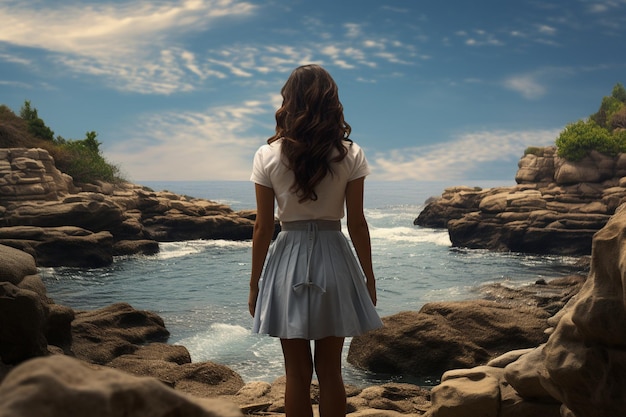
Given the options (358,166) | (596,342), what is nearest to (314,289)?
(358,166)

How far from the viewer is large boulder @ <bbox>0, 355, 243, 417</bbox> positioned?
1.91m

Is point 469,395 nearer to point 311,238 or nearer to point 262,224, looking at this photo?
point 311,238

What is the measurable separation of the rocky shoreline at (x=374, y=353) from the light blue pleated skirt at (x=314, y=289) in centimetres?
90

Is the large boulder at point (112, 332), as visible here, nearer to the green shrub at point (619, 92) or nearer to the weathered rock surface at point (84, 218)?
the weathered rock surface at point (84, 218)

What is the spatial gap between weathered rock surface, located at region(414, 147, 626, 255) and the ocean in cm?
130

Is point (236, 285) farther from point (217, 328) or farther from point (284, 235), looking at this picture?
point (284, 235)

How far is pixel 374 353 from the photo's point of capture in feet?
37.9

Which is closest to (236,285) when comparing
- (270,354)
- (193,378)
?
(270,354)

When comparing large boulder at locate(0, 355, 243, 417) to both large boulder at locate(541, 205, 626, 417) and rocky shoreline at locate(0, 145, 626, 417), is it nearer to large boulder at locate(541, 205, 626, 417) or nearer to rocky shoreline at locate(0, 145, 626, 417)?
rocky shoreline at locate(0, 145, 626, 417)

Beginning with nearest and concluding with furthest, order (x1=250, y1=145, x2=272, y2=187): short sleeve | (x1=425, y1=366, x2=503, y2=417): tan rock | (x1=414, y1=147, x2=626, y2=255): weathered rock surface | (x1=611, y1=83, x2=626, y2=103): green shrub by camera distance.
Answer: (x1=250, y1=145, x2=272, y2=187): short sleeve < (x1=425, y1=366, x2=503, y2=417): tan rock < (x1=414, y1=147, x2=626, y2=255): weathered rock surface < (x1=611, y1=83, x2=626, y2=103): green shrub

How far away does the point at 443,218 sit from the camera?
176 feet

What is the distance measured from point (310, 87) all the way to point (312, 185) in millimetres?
638

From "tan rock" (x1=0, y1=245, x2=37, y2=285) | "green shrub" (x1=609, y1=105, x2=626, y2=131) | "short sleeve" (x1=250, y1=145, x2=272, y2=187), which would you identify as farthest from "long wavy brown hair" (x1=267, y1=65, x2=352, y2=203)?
"green shrub" (x1=609, y1=105, x2=626, y2=131)

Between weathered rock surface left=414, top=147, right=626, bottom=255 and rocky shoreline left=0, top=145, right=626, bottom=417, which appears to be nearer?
rocky shoreline left=0, top=145, right=626, bottom=417
